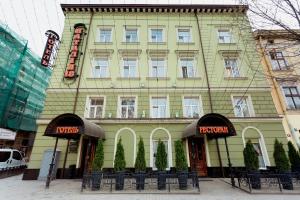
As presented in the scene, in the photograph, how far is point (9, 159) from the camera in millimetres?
14094

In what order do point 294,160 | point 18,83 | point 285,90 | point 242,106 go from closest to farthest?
1. point 294,160
2. point 242,106
3. point 285,90
4. point 18,83

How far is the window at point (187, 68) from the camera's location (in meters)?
14.0

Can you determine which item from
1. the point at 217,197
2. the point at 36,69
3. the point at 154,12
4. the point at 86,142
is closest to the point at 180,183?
the point at 217,197

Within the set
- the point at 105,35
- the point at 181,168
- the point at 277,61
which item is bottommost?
the point at 181,168

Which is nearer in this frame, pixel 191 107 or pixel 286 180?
pixel 286 180

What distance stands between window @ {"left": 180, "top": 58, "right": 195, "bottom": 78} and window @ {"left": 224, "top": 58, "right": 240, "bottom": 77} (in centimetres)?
283

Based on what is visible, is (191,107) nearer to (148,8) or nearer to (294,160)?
(294,160)

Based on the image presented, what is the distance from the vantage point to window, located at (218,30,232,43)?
1529 cm

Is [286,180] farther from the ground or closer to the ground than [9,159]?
closer to the ground

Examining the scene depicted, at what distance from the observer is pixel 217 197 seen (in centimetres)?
→ 689

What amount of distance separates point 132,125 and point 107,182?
4.33m

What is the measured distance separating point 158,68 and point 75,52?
276 inches

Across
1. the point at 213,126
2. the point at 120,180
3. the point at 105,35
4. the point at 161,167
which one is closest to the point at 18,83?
the point at 105,35

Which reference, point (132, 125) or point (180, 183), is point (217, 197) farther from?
point (132, 125)
